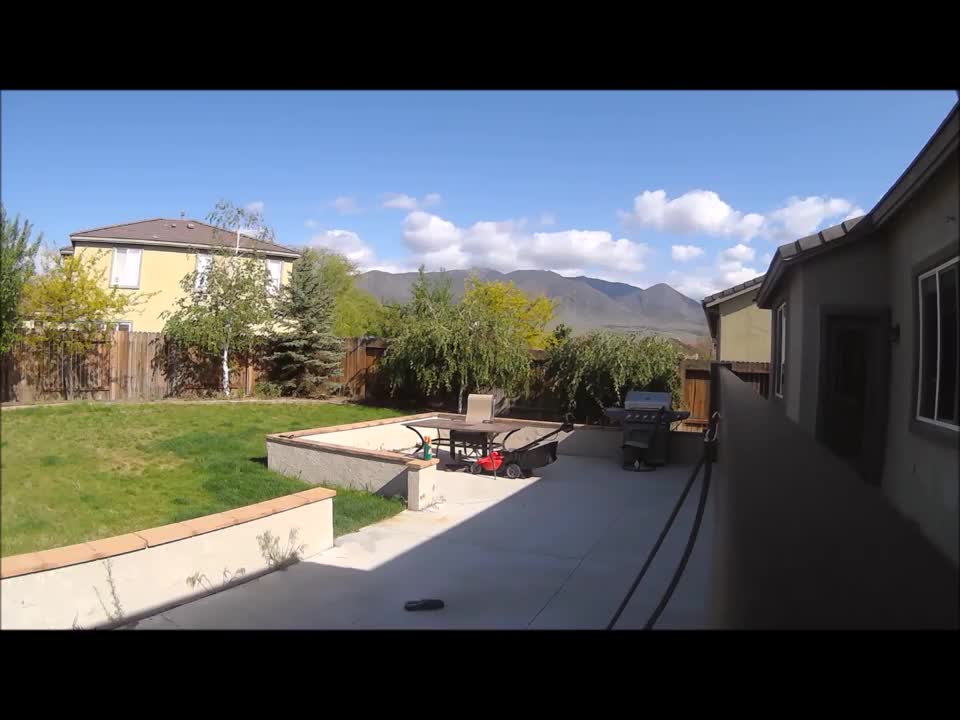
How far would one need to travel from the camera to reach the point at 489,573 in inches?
180

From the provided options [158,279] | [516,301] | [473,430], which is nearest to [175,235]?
[158,279]

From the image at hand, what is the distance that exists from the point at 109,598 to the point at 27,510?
1136mm

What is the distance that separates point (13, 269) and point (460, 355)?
33.1ft

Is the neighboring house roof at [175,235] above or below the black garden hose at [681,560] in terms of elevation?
above

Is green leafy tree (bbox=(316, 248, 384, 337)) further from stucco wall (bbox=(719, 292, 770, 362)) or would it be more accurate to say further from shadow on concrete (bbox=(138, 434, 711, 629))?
shadow on concrete (bbox=(138, 434, 711, 629))

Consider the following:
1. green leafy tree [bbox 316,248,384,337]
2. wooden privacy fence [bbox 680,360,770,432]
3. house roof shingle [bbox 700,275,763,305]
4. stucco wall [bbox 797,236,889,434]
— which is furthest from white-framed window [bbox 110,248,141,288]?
green leafy tree [bbox 316,248,384,337]

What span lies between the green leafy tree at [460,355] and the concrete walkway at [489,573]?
5196mm

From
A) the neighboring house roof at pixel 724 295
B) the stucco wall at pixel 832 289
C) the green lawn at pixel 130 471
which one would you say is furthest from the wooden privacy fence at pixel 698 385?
the green lawn at pixel 130 471

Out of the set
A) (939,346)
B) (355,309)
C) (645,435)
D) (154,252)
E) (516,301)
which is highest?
(516,301)

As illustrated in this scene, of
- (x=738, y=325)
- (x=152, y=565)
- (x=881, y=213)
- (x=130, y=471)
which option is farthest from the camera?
(x=738, y=325)

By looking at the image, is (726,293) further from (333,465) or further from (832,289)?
(333,465)

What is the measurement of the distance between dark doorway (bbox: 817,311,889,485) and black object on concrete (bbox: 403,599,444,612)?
3540 millimetres

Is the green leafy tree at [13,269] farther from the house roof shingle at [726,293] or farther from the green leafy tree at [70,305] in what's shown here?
the house roof shingle at [726,293]

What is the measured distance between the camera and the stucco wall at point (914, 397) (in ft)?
11.1
